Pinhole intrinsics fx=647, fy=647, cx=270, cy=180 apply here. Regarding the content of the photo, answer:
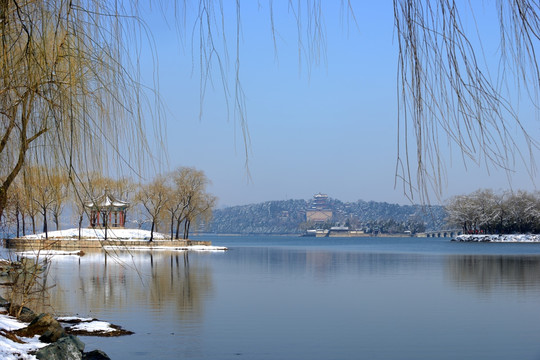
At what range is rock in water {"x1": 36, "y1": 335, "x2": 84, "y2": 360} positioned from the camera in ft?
20.9

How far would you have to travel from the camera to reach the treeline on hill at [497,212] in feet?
236

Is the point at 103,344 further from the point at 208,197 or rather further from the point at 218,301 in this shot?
the point at 208,197

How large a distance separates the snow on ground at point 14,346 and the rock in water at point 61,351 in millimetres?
141

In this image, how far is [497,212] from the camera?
75188 millimetres

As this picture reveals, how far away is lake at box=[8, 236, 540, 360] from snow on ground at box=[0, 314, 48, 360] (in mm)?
2708

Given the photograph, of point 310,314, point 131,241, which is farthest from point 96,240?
point 310,314

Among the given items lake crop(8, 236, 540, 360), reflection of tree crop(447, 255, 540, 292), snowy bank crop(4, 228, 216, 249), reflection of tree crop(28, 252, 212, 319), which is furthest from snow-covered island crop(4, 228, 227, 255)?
reflection of tree crop(447, 255, 540, 292)

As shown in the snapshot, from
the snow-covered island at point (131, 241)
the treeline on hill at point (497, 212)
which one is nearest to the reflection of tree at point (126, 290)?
the snow-covered island at point (131, 241)

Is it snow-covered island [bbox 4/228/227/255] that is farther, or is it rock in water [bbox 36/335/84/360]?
snow-covered island [bbox 4/228/227/255]

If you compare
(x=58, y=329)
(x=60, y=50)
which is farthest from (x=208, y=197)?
(x=60, y=50)

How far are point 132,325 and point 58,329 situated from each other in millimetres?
5647

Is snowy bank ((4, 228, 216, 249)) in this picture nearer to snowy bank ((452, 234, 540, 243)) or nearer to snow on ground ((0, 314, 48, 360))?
snow on ground ((0, 314, 48, 360))

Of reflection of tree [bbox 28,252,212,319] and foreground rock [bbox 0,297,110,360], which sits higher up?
foreground rock [bbox 0,297,110,360]

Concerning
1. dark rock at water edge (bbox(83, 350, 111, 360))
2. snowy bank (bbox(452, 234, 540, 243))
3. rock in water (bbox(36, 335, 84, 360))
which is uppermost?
rock in water (bbox(36, 335, 84, 360))
